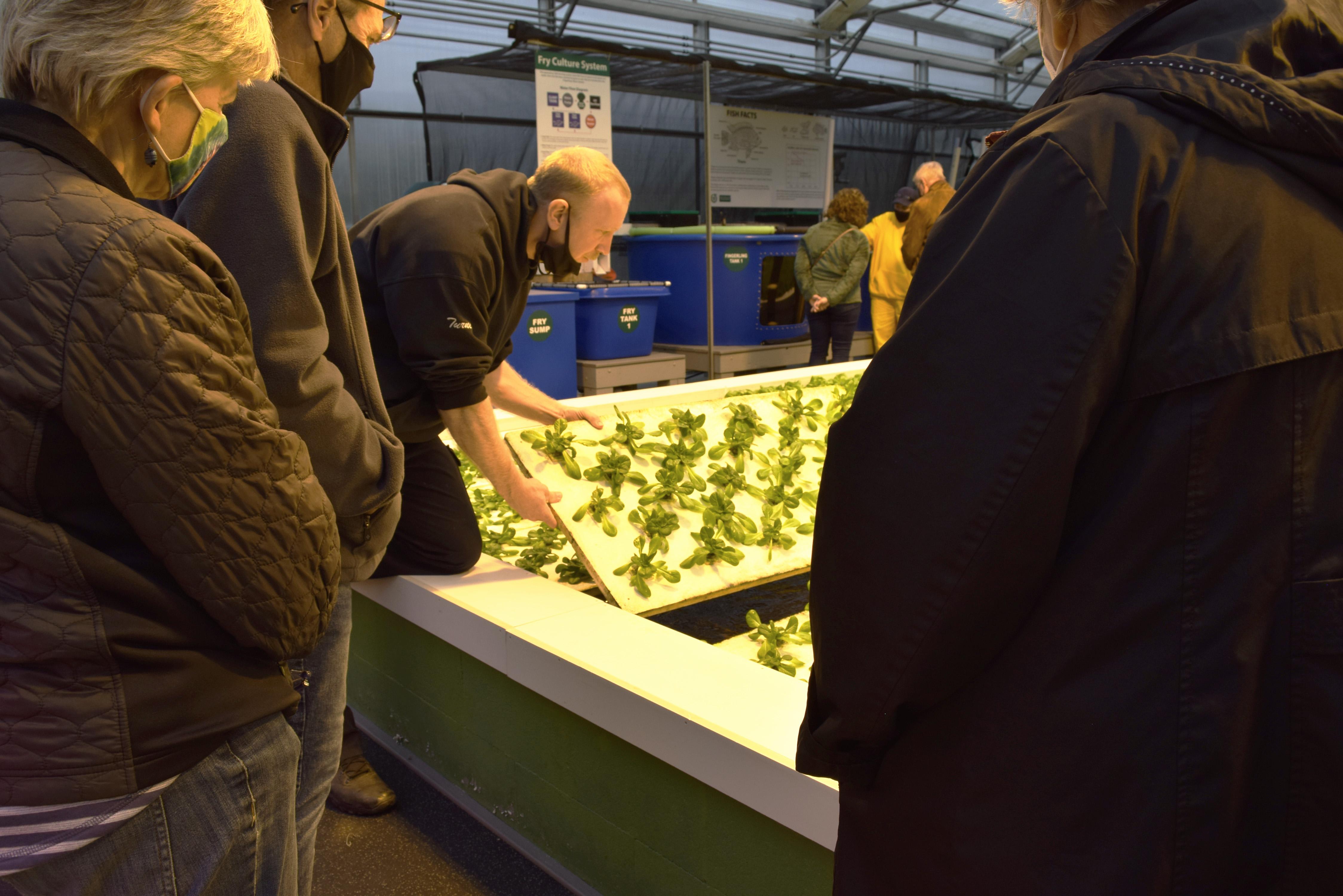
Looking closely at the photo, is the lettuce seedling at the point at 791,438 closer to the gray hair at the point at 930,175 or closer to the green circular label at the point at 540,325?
the green circular label at the point at 540,325

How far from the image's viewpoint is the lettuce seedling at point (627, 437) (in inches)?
104

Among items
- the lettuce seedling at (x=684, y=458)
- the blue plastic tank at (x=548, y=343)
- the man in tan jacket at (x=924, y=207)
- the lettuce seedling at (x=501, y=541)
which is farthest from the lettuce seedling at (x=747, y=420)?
the man in tan jacket at (x=924, y=207)

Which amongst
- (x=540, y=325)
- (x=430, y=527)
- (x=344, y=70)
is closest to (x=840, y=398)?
(x=430, y=527)

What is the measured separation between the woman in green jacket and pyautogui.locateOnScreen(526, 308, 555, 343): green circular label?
189cm

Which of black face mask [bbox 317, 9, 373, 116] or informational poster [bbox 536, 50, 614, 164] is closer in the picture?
black face mask [bbox 317, 9, 373, 116]

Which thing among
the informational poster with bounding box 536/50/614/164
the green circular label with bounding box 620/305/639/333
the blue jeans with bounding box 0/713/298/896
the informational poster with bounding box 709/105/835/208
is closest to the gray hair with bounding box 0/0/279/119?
the blue jeans with bounding box 0/713/298/896

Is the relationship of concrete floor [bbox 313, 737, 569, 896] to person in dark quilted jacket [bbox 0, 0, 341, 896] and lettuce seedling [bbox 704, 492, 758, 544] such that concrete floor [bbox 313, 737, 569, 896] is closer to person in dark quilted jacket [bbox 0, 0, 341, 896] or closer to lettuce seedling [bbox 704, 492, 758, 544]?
lettuce seedling [bbox 704, 492, 758, 544]

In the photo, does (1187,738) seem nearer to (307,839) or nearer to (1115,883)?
(1115,883)

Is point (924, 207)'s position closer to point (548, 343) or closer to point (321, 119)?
point (548, 343)

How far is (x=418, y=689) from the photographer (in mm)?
2295

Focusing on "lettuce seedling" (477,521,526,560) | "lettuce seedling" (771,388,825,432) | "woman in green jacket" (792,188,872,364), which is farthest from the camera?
"woman in green jacket" (792,188,872,364)

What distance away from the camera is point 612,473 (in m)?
2.49

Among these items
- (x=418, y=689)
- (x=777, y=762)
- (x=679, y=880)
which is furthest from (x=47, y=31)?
(x=418, y=689)

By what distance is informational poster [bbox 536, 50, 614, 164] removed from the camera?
509cm
